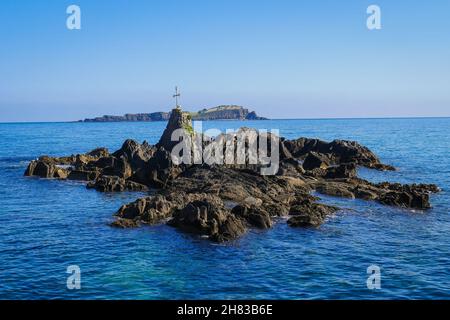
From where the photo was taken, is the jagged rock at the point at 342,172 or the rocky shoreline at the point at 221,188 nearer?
the rocky shoreline at the point at 221,188

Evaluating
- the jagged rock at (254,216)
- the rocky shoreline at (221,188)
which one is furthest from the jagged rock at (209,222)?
the jagged rock at (254,216)

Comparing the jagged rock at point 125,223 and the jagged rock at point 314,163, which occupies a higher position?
the jagged rock at point 314,163

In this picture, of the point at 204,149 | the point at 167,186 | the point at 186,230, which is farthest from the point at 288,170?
the point at 186,230

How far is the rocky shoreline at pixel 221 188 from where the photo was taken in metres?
46.8

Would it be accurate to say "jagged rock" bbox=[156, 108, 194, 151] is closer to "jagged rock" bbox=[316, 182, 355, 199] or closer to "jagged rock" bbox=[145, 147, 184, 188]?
"jagged rock" bbox=[145, 147, 184, 188]

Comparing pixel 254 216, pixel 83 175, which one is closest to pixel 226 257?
pixel 254 216

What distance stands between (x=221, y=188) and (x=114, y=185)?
701 inches

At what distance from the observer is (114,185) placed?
69.0 m

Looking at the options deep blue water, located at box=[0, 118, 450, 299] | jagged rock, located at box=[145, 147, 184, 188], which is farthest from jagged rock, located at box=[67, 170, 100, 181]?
deep blue water, located at box=[0, 118, 450, 299]

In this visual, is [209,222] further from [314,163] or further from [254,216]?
[314,163]

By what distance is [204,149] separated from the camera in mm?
81625

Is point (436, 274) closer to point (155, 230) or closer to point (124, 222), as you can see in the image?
point (155, 230)

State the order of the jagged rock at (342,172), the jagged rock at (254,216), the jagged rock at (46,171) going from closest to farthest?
1. the jagged rock at (254,216)
2. the jagged rock at (342,172)
3. the jagged rock at (46,171)

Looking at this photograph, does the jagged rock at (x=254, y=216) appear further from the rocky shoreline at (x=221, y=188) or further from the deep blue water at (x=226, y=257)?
the deep blue water at (x=226, y=257)
